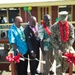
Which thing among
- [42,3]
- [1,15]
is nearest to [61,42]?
[42,3]

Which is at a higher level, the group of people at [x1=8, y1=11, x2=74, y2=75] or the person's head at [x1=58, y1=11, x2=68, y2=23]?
the person's head at [x1=58, y1=11, x2=68, y2=23]

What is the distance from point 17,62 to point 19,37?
0.54 m

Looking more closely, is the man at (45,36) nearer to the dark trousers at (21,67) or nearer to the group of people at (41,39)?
the group of people at (41,39)

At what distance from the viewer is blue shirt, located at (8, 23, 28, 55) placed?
4955 mm

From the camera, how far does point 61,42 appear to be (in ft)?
16.4

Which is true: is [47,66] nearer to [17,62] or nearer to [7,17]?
[17,62]

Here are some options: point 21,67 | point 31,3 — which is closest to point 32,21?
point 21,67

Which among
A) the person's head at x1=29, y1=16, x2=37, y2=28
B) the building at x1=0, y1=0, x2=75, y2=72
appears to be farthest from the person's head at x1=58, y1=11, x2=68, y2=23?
the building at x1=0, y1=0, x2=75, y2=72

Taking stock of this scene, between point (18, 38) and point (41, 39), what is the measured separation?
20.3 inches

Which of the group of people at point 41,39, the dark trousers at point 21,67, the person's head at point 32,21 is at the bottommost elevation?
the dark trousers at point 21,67

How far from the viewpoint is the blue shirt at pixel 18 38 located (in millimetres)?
4955

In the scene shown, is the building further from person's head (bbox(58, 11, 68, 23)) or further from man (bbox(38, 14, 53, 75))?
person's head (bbox(58, 11, 68, 23))

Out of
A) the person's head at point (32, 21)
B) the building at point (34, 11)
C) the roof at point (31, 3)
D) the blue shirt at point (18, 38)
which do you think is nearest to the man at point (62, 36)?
the person's head at point (32, 21)

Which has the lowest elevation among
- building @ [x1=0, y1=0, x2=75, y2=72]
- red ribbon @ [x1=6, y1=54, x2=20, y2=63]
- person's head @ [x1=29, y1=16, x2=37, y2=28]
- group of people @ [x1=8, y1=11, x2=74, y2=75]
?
red ribbon @ [x1=6, y1=54, x2=20, y2=63]
